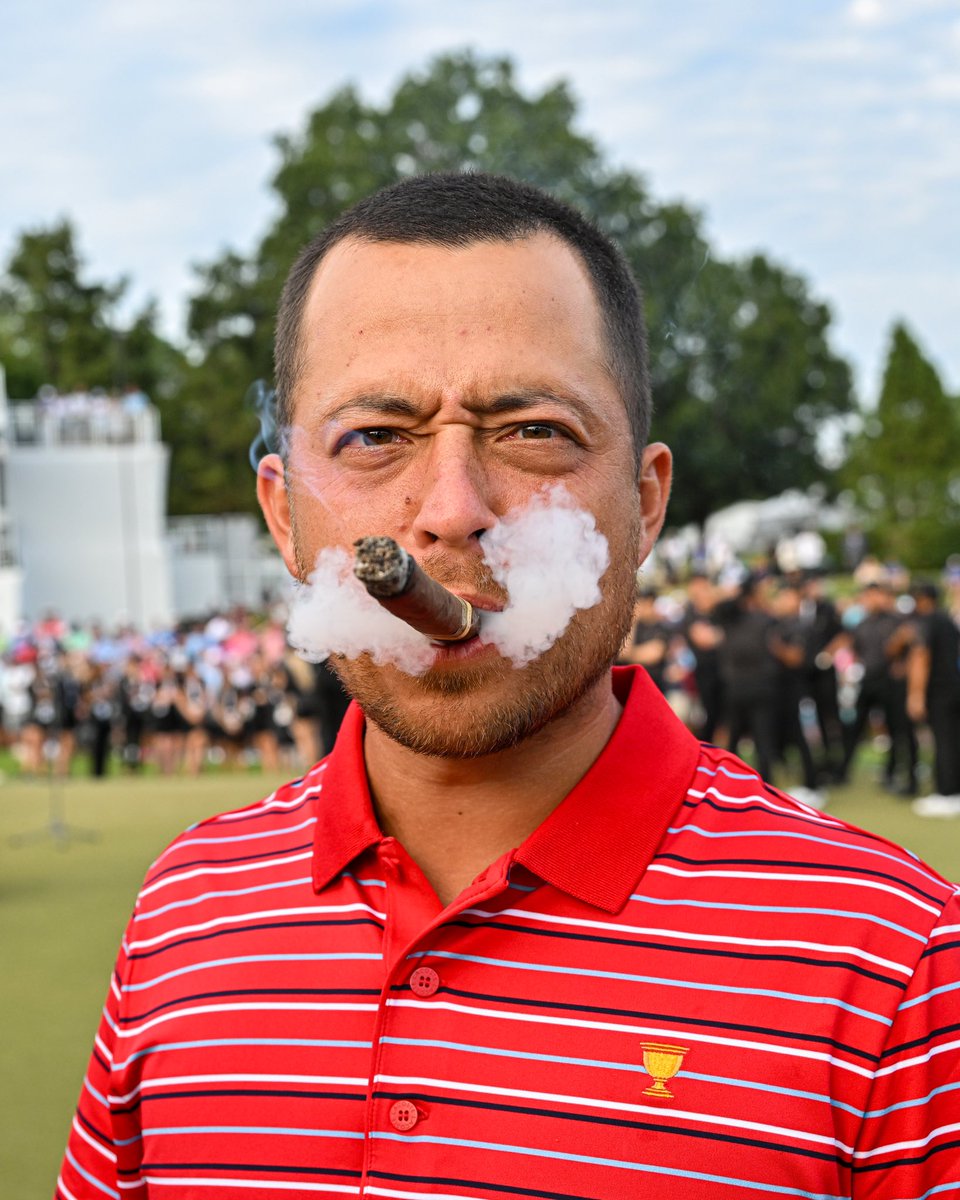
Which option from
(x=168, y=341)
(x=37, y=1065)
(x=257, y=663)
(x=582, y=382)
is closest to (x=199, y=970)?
(x=582, y=382)

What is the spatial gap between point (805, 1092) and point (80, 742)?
19051mm

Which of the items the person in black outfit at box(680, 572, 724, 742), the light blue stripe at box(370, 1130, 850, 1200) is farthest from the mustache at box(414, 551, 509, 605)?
the person in black outfit at box(680, 572, 724, 742)

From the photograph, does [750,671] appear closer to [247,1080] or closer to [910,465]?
[247,1080]

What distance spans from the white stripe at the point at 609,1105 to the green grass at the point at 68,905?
3617 mm

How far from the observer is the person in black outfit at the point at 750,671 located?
12.6 m

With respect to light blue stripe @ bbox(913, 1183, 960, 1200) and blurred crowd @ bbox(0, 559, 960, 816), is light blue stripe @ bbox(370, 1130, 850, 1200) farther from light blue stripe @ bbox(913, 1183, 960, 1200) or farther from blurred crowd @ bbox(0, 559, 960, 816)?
blurred crowd @ bbox(0, 559, 960, 816)

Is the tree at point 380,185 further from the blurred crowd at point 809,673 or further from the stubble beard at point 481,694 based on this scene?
the stubble beard at point 481,694

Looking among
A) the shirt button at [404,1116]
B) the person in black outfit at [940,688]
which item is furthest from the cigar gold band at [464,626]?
the person in black outfit at [940,688]

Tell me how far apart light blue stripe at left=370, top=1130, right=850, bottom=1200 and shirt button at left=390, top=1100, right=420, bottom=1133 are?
13mm

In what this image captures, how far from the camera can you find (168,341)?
54062mm

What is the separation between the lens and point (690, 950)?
1.75 metres

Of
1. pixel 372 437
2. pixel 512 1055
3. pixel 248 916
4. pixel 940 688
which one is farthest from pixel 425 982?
pixel 940 688

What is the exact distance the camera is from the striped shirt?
5.36 feet

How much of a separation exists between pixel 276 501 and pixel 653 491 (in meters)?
0.58
